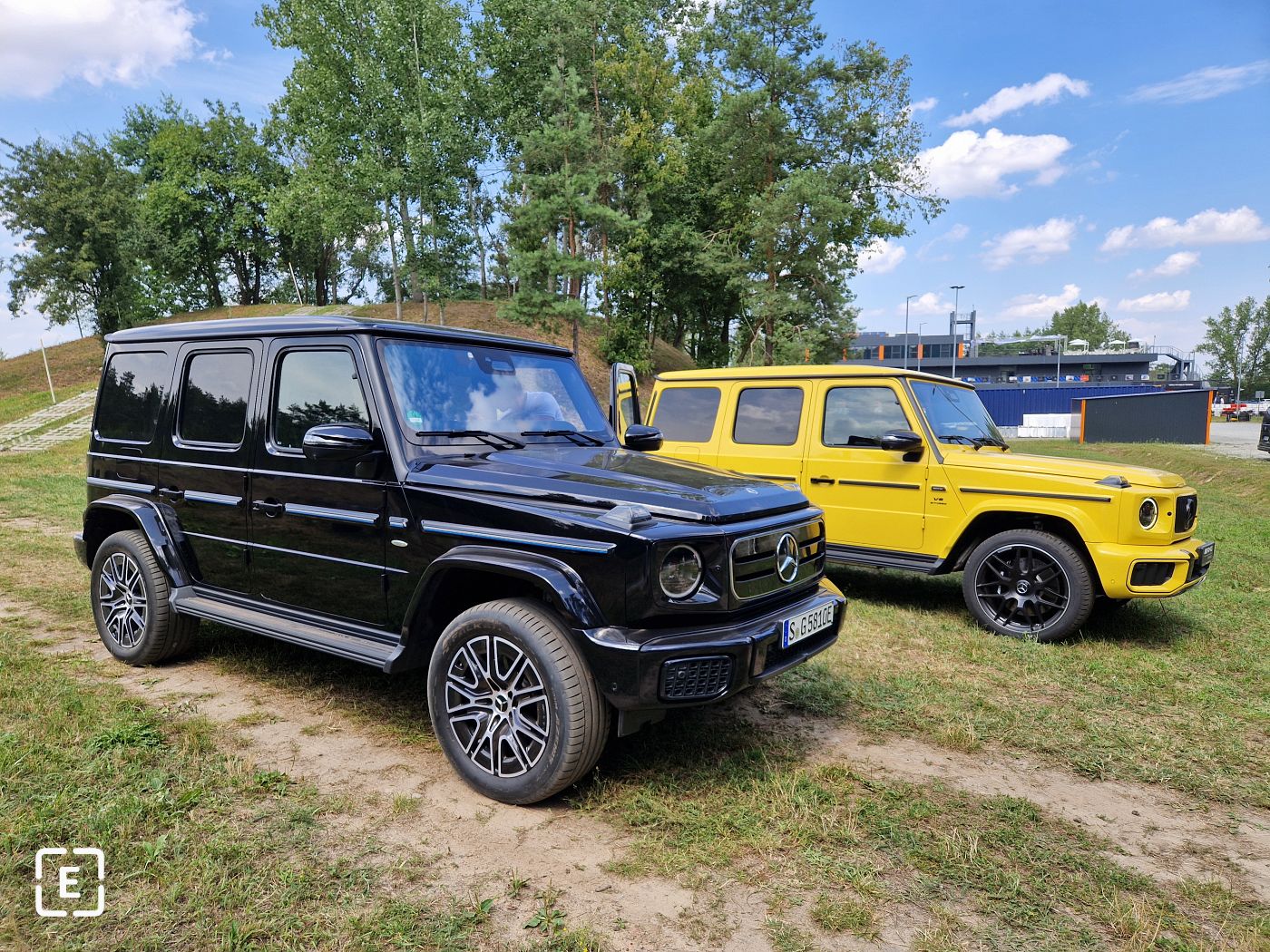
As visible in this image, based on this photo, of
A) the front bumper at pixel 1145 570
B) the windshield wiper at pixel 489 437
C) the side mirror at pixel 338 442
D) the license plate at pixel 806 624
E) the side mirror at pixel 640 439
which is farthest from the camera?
the front bumper at pixel 1145 570

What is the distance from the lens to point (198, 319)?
29.6m

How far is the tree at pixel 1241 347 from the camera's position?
92.6 meters

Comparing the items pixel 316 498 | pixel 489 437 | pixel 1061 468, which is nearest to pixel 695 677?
pixel 489 437

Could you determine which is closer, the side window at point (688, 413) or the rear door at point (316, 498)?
the rear door at point (316, 498)

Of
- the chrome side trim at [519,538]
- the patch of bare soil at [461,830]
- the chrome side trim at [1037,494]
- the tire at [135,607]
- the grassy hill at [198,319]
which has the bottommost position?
Result: the patch of bare soil at [461,830]

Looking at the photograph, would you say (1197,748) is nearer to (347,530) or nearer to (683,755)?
(683,755)

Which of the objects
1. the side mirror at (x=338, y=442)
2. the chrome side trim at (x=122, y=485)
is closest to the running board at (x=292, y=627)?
the chrome side trim at (x=122, y=485)

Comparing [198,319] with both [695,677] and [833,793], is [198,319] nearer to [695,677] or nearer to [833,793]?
[695,677]

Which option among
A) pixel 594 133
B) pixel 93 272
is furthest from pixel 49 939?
pixel 93 272

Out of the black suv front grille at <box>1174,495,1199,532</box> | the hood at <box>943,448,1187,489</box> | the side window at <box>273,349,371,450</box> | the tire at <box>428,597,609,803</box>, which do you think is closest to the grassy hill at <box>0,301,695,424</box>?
the hood at <box>943,448,1187,489</box>

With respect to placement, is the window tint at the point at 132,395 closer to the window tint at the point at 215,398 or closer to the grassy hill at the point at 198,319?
the window tint at the point at 215,398

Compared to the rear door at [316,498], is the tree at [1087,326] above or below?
above

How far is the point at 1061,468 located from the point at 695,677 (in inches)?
162

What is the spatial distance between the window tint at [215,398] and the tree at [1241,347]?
4550 inches
